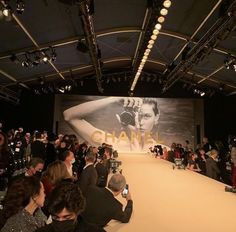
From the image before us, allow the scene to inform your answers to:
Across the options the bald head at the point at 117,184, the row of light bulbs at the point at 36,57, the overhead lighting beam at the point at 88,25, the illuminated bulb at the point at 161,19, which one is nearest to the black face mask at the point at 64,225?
the bald head at the point at 117,184

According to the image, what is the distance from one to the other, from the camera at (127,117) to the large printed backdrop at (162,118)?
8.0 inches

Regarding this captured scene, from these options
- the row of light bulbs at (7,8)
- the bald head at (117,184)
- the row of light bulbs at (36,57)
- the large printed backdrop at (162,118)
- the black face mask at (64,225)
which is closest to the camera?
the black face mask at (64,225)

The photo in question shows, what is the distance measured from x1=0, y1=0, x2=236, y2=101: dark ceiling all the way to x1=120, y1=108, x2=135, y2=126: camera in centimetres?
155

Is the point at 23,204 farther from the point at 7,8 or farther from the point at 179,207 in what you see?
the point at 7,8

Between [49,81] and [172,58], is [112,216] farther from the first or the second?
[49,81]

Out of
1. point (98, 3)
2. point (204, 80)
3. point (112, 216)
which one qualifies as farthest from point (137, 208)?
point (204, 80)

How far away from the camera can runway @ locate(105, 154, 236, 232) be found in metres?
2.78

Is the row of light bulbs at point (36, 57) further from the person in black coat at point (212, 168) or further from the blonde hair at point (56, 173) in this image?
the blonde hair at point (56, 173)

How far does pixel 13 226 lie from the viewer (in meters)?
1.88

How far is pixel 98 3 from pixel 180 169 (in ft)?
13.1

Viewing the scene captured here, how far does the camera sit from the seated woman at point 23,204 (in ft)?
6.30

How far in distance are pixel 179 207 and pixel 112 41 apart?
24.4 ft

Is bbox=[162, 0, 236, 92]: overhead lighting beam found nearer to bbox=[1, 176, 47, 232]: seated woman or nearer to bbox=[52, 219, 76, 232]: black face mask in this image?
bbox=[1, 176, 47, 232]: seated woman

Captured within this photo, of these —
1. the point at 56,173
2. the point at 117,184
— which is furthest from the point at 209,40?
the point at 117,184
